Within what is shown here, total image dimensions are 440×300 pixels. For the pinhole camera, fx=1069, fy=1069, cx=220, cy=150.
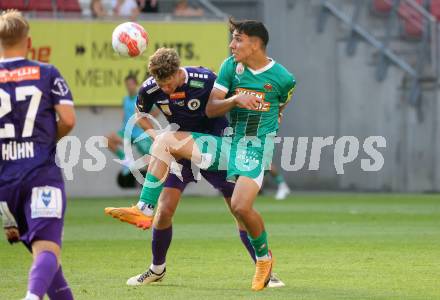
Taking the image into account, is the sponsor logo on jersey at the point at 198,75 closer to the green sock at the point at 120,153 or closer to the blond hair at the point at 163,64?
the blond hair at the point at 163,64

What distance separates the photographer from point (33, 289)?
20.7 feet

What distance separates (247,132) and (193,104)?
61 centimetres

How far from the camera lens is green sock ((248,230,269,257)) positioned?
921cm

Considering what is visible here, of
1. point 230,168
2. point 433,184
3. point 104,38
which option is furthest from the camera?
point 433,184

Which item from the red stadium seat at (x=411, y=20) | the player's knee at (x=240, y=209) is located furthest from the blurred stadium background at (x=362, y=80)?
the player's knee at (x=240, y=209)

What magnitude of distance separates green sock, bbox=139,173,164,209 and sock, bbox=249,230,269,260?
3.04 feet

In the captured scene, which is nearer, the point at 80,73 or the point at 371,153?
the point at 80,73

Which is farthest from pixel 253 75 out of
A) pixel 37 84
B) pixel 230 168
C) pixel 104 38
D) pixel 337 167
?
pixel 337 167

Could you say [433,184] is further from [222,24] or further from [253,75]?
[253,75]

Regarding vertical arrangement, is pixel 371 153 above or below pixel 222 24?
below

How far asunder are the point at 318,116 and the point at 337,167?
1.23m

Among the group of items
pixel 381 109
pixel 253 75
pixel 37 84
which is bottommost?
pixel 381 109

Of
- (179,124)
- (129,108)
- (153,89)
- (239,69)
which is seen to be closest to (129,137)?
(129,108)

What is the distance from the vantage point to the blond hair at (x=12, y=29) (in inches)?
253
